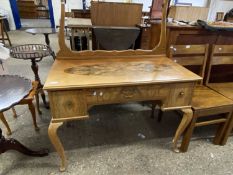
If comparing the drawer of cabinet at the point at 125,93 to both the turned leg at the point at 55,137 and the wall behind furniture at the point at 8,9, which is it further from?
the wall behind furniture at the point at 8,9

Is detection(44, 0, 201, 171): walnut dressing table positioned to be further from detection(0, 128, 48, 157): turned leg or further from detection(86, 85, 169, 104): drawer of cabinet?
detection(0, 128, 48, 157): turned leg

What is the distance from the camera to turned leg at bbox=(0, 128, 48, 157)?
1228 millimetres

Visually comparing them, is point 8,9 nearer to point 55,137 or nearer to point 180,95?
point 55,137

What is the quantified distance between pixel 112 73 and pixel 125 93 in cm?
16

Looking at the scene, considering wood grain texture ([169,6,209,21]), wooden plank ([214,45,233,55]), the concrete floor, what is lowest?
the concrete floor

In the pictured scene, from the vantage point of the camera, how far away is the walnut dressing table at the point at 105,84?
1023 mm

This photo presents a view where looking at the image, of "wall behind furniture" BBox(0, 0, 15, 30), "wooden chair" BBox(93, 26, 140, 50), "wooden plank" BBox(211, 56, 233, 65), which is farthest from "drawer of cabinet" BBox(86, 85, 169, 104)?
"wall behind furniture" BBox(0, 0, 15, 30)

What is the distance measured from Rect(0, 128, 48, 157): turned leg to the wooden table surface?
60 cm

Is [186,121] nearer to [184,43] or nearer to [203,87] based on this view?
[203,87]

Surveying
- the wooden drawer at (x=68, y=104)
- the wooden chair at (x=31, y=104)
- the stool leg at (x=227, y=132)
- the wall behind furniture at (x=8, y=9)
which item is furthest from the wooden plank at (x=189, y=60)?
the wall behind furniture at (x=8, y=9)

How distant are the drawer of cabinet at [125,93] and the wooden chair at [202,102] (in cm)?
37

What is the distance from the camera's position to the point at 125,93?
1.11 metres

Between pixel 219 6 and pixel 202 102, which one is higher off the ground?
pixel 219 6

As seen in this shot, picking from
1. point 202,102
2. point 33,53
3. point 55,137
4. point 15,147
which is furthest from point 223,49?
point 15,147
